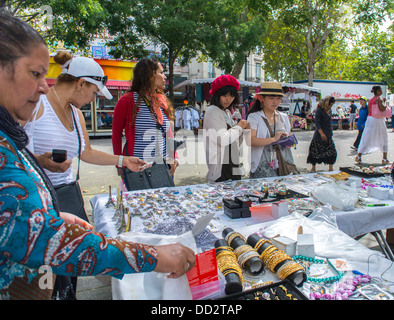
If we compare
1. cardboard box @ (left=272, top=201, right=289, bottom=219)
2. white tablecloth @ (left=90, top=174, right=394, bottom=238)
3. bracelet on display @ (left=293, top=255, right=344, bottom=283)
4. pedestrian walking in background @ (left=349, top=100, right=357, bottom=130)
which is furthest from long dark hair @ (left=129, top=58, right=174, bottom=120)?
pedestrian walking in background @ (left=349, top=100, right=357, bottom=130)

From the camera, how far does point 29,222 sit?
70 centimetres

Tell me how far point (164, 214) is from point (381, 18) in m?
6.52

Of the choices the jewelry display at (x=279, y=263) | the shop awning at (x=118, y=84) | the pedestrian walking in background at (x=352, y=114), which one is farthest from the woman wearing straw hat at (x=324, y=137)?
the pedestrian walking in background at (x=352, y=114)

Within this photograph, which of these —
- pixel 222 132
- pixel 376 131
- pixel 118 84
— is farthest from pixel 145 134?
pixel 118 84

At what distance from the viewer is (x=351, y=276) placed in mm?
1332

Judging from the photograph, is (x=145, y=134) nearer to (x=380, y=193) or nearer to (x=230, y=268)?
(x=230, y=268)

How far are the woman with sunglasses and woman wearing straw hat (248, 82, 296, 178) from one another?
2475 mm

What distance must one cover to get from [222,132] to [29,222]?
8.18ft

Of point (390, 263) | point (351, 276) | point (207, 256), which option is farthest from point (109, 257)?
point (390, 263)

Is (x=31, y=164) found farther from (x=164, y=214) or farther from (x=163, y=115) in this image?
(x=163, y=115)

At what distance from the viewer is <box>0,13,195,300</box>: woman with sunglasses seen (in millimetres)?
692

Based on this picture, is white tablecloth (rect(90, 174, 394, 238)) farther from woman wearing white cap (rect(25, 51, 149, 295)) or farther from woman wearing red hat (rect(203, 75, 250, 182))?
woman wearing red hat (rect(203, 75, 250, 182))

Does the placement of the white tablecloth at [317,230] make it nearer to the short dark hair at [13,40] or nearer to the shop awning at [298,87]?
the short dark hair at [13,40]

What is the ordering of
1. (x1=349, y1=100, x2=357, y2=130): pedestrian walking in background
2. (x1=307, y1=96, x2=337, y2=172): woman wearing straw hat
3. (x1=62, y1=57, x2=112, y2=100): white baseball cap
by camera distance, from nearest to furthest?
(x1=62, y1=57, x2=112, y2=100): white baseball cap, (x1=307, y1=96, x2=337, y2=172): woman wearing straw hat, (x1=349, y1=100, x2=357, y2=130): pedestrian walking in background
